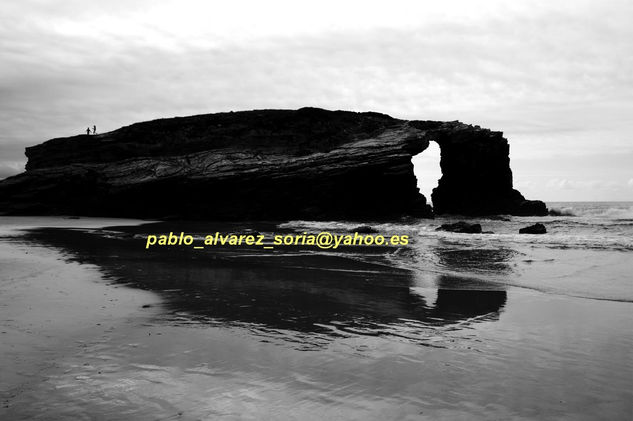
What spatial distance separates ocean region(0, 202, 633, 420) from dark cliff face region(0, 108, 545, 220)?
23359 mm

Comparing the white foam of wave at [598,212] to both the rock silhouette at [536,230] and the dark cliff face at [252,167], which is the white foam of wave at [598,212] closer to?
the dark cliff face at [252,167]

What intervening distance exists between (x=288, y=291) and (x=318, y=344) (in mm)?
2836

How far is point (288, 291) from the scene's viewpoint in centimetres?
725

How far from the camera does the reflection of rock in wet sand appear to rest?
18.2 feet

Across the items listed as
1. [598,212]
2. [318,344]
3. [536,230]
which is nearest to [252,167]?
[536,230]

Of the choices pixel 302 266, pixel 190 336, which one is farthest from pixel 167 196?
pixel 190 336

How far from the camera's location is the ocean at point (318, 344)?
3.10 meters

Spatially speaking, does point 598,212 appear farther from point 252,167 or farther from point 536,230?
point 252,167

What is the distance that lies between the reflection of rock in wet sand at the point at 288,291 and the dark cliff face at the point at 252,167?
20.9m

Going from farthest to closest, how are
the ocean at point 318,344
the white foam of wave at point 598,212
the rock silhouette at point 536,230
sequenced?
the white foam of wave at point 598,212 → the rock silhouette at point 536,230 → the ocean at point 318,344

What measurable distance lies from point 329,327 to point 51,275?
5.47m

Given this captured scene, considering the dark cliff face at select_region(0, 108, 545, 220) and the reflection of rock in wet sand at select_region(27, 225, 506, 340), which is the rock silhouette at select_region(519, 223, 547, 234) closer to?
the reflection of rock in wet sand at select_region(27, 225, 506, 340)

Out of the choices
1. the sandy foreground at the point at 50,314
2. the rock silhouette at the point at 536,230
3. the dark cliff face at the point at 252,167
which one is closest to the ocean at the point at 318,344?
the sandy foreground at the point at 50,314

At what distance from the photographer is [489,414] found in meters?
2.99
